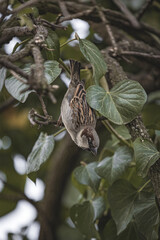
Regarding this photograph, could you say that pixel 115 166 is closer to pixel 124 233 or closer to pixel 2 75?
pixel 124 233

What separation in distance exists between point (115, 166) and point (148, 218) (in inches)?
12.8

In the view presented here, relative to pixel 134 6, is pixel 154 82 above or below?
below

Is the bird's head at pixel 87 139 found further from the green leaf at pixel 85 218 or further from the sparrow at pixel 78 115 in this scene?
the green leaf at pixel 85 218

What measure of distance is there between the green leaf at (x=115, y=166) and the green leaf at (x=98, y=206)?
0.26 metres

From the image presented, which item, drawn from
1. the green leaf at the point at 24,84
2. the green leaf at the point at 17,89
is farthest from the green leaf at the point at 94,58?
the green leaf at the point at 17,89

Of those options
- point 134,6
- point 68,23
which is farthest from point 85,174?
point 134,6

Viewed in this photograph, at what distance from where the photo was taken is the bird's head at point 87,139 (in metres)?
2.56

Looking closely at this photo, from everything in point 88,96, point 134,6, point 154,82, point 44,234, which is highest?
point 88,96

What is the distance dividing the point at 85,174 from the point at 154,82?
160 cm

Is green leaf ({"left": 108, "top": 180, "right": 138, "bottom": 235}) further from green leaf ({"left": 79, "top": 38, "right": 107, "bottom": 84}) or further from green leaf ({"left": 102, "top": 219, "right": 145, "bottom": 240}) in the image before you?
green leaf ({"left": 79, "top": 38, "right": 107, "bottom": 84})

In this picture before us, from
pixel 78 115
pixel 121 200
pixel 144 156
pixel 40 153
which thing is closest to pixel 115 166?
pixel 121 200

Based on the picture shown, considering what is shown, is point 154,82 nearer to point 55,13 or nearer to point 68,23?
point 68,23

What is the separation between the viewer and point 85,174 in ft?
7.49

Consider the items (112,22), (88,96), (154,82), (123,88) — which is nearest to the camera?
(88,96)
